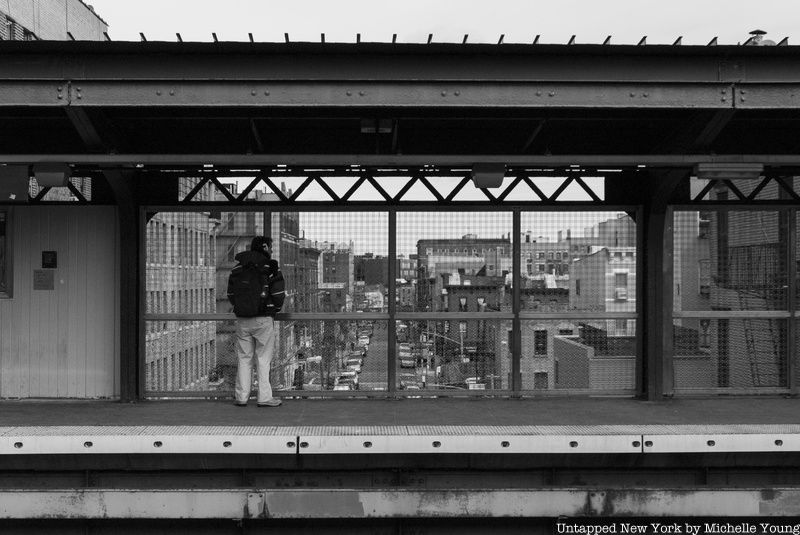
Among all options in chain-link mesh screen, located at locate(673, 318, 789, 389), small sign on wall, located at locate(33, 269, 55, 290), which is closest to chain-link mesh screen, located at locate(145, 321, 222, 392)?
small sign on wall, located at locate(33, 269, 55, 290)

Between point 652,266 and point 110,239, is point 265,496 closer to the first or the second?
point 110,239

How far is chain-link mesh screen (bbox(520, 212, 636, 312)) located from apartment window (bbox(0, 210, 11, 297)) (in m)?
5.57

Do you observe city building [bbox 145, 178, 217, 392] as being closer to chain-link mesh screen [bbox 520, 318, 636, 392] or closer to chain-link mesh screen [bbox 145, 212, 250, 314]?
chain-link mesh screen [bbox 145, 212, 250, 314]

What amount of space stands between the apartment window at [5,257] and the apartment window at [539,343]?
18.8 feet

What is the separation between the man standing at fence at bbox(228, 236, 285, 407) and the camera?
25.0 feet

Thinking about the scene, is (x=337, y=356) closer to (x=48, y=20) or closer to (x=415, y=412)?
(x=415, y=412)

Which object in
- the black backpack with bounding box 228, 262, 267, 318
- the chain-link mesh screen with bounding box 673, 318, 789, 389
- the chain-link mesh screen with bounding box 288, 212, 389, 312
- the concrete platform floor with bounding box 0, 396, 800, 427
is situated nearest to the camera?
the concrete platform floor with bounding box 0, 396, 800, 427

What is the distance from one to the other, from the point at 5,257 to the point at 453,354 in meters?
4.96

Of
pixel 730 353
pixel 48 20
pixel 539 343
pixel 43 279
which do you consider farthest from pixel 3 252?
pixel 48 20

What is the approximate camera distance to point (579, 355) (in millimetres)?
8344

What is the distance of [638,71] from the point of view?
242 inches

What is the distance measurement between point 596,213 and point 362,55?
348cm

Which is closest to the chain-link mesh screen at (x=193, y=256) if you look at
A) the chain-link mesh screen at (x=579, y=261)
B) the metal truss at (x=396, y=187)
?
the metal truss at (x=396, y=187)

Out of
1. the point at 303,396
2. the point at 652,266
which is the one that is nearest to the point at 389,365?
the point at 303,396
